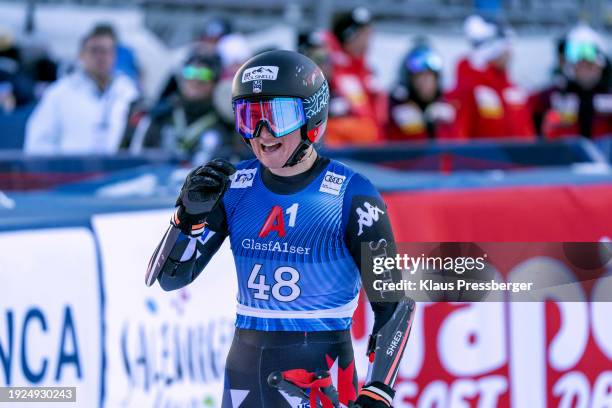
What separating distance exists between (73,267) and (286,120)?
2.20 metres

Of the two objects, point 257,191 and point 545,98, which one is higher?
point 545,98

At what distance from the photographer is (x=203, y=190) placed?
3.61 metres

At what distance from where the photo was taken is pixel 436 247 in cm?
505

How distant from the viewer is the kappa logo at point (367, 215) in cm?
375

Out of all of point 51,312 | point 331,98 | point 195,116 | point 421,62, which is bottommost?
point 51,312

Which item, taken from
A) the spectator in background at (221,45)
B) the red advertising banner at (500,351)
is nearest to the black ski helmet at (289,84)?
the red advertising banner at (500,351)

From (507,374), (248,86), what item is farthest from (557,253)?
(248,86)

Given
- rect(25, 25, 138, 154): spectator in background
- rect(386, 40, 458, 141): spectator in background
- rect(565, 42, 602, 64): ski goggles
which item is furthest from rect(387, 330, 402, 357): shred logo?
rect(565, 42, 602, 64): ski goggles

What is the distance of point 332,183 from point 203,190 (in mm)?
493

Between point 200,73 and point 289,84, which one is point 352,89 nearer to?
point 200,73

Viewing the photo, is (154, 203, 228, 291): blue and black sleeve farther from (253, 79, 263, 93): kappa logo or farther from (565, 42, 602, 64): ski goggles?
(565, 42, 602, 64): ski goggles

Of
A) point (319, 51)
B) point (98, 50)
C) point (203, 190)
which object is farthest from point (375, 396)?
point (98, 50)

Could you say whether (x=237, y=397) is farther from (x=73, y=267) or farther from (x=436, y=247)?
(x=73, y=267)

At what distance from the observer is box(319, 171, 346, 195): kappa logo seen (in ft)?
12.5
